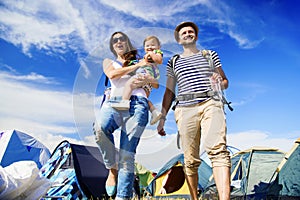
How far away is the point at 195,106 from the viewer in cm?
237

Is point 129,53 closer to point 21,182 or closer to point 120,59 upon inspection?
point 120,59

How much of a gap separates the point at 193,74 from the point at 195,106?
0.26 metres

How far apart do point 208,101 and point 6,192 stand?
1793mm

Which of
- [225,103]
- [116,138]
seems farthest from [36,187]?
[225,103]

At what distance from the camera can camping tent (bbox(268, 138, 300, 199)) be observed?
14.5 ft

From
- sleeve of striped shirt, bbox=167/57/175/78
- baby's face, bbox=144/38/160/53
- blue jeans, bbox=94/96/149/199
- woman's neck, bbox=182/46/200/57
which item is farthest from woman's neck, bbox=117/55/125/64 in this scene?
woman's neck, bbox=182/46/200/57

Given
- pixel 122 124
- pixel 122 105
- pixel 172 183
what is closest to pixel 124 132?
pixel 122 124

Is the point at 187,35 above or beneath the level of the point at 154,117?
above

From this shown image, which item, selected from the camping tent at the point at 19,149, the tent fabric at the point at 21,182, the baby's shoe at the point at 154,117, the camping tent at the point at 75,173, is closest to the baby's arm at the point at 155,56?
the baby's shoe at the point at 154,117

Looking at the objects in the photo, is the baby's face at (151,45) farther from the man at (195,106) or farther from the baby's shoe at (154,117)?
the baby's shoe at (154,117)

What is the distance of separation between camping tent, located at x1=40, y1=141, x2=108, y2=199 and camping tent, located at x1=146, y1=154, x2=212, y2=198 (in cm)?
173

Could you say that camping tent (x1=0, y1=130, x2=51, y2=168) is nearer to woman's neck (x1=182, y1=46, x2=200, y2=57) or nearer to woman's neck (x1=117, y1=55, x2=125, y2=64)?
woman's neck (x1=117, y1=55, x2=125, y2=64)

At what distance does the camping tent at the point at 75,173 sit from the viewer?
4926 mm

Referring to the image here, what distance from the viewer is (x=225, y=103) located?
2404mm
